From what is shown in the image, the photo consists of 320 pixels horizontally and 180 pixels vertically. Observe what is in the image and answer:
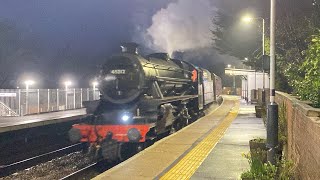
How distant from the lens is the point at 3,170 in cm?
1016

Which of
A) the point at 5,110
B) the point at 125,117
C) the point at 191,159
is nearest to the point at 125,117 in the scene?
the point at 125,117

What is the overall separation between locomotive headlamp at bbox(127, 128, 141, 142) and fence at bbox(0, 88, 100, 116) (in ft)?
38.5

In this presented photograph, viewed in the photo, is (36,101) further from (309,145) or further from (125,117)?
(309,145)

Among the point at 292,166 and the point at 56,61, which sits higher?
the point at 56,61

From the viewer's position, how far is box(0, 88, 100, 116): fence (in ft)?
64.0

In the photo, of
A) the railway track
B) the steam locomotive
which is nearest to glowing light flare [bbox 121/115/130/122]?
the steam locomotive

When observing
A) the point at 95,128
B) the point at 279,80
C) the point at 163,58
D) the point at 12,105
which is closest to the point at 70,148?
the point at 95,128

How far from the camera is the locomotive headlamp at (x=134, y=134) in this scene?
10414 mm

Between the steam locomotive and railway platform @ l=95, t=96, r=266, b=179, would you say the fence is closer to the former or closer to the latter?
the steam locomotive

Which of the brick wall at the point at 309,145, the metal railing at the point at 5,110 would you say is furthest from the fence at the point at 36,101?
the brick wall at the point at 309,145

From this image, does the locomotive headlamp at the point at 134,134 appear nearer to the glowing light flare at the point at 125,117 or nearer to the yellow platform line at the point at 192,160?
the glowing light flare at the point at 125,117

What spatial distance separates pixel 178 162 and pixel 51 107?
15961 mm

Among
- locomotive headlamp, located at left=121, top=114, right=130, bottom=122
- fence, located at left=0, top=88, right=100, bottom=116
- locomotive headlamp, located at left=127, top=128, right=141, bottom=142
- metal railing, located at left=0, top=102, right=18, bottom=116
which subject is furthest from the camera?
fence, located at left=0, top=88, right=100, bottom=116

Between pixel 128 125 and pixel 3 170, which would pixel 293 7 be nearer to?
pixel 128 125
